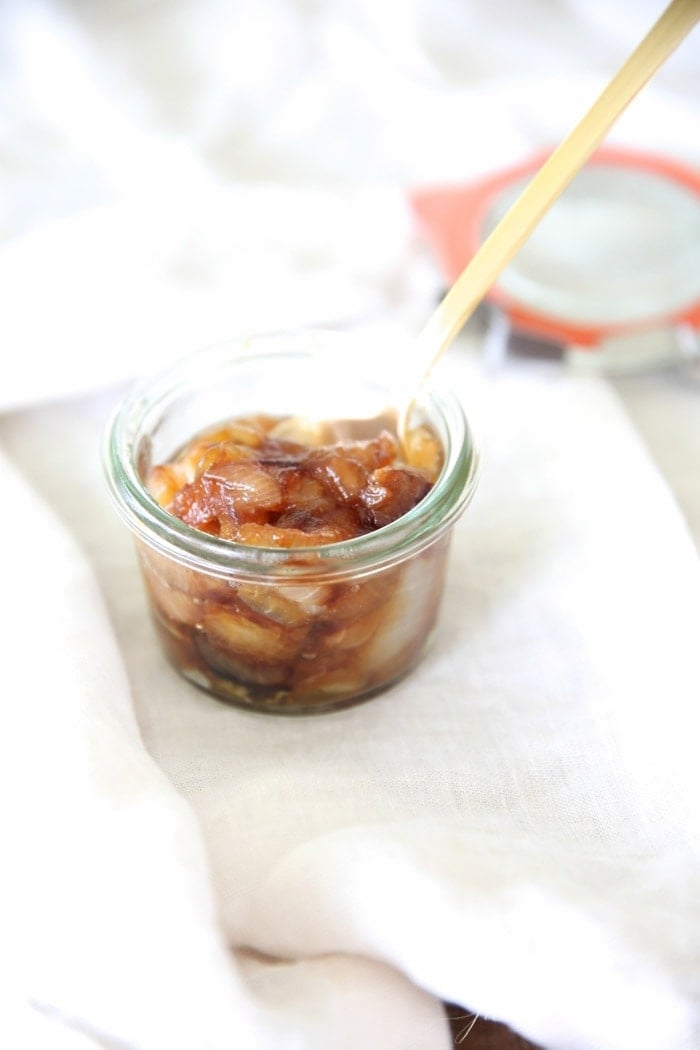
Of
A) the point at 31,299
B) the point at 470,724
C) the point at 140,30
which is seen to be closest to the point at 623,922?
the point at 470,724

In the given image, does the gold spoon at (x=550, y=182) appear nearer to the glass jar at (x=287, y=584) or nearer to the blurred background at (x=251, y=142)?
the glass jar at (x=287, y=584)

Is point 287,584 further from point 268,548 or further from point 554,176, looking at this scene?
point 554,176

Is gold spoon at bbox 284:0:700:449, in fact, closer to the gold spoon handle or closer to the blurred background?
the gold spoon handle

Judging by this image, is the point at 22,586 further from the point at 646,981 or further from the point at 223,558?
the point at 646,981

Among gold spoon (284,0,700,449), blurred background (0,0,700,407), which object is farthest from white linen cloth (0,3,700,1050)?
gold spoon (284,0,700,449)

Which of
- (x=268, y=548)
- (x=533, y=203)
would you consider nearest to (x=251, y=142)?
(x=533, y=203)

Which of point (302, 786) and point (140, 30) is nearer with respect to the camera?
point (302, 786)
